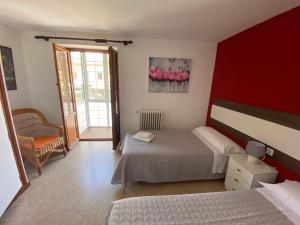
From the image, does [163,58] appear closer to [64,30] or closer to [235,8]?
[235,8]

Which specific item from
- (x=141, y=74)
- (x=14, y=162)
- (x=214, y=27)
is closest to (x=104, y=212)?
(x=14, y=162)

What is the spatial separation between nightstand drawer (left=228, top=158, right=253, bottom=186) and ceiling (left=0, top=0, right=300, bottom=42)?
5.89 ft

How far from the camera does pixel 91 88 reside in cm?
412

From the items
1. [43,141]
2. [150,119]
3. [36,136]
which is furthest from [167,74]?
[36,136]

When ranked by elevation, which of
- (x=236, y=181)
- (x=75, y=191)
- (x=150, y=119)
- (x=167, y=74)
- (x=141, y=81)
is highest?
(x=167, y=74)

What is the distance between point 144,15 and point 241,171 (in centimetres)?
228

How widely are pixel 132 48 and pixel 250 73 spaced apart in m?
2.09

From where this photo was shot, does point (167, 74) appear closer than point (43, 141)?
No

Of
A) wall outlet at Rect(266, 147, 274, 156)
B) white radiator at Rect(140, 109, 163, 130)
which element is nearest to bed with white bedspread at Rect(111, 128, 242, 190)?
wall outlet at Rect(266, 147, 274, 156)

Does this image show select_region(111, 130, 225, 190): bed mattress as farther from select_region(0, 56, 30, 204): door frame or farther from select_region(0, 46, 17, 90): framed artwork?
select_region(0, 46, 17, 90): framed artwork

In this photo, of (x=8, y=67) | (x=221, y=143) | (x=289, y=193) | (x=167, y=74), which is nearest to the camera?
(x=289, y=193)

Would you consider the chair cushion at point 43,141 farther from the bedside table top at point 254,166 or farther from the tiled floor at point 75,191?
the bedside table top at point 254,166

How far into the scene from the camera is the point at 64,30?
264cm

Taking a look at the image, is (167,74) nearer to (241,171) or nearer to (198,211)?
(241,171)
